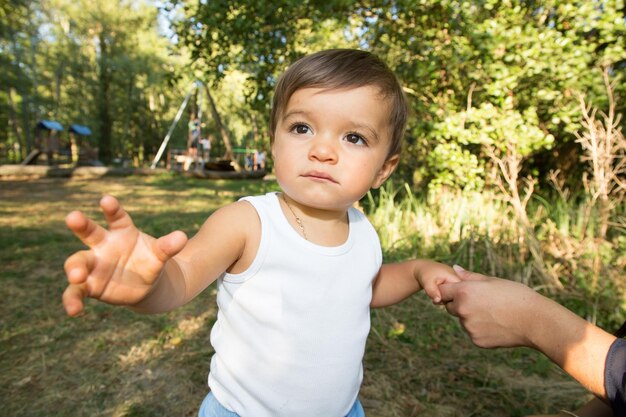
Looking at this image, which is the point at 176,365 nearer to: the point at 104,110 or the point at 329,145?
the point at 329,145

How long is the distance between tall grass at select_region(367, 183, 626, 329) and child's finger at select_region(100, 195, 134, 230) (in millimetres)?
3645

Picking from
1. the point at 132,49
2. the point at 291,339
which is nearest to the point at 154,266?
the point at 291,339

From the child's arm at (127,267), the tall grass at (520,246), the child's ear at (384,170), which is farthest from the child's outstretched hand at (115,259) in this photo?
the tall grass at (520,246)

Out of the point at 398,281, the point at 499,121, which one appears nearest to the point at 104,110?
the point at 499,121

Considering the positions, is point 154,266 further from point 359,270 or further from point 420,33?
point 420,33

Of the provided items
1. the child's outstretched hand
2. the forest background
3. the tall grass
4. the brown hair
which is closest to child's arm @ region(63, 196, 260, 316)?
the child's outstretched hand

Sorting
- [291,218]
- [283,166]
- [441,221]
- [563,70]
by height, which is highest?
[563,70]

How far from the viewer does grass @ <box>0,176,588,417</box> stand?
8.05 ft

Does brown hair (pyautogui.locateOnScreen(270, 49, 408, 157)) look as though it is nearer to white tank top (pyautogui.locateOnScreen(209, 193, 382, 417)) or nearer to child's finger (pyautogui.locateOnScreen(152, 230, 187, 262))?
white tank top (pyautogui.locateOnScreen(209, 193, 382, 417))

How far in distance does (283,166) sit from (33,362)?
257cm

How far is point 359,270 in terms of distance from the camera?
144 centimetres

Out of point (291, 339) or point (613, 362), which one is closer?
point (613, 362)

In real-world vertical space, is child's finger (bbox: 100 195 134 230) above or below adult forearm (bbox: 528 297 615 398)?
above

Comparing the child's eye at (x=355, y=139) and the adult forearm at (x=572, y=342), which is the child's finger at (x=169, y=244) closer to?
the child's eye at (x=355, y=139)
